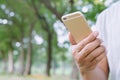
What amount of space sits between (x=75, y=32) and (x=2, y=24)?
867 inches

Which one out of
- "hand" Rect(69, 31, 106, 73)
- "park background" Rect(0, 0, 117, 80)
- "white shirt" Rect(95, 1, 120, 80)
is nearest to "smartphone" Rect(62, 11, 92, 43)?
"hand" Rect(69, 31, 106, 73)

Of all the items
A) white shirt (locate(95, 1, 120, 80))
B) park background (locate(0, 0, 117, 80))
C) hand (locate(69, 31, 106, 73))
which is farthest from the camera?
park background (locate(0, 0, 117, 80))

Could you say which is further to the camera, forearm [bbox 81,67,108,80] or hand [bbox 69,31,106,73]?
forearm [bbox 81,67,108,80]

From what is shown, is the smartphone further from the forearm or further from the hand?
the forearm

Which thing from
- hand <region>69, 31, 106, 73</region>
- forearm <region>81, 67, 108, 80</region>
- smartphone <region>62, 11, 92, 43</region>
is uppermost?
smartphone <region>62, 11, 92, 43</region>

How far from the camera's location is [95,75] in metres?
1.54

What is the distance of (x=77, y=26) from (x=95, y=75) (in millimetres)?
262

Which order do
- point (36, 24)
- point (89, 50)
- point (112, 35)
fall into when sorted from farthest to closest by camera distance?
point (36, 24) → point (112, 35) → point (89, 50)

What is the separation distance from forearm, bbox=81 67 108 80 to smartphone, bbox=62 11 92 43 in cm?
18

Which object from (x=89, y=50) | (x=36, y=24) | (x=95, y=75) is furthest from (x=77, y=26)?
(x=36, y=24)

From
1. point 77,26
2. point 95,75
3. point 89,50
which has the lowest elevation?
point 95,75

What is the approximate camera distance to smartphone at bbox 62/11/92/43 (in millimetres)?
1401

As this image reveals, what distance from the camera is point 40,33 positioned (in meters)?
27.0

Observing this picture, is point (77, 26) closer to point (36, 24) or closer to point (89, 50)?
point (89, 50)
